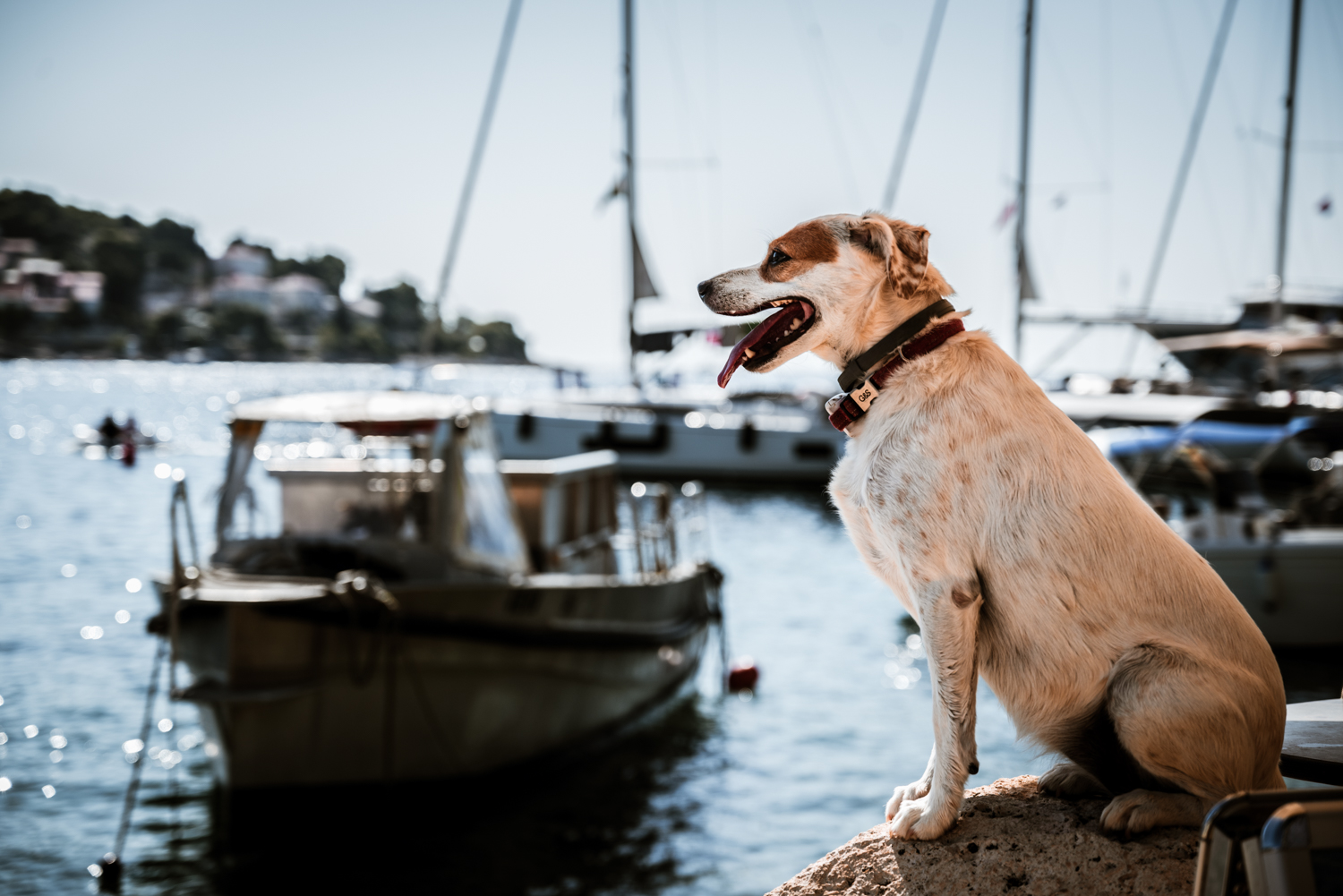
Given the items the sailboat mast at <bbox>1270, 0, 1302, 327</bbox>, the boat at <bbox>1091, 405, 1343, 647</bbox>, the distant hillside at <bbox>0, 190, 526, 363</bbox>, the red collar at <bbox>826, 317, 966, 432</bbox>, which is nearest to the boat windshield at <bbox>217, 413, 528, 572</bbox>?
the red collar at <bbox>826, 317, 966, 432</bbox>

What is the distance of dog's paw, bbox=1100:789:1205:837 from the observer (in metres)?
2.15

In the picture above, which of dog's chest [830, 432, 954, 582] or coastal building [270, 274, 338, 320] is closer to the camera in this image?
dog's chest [830, 432, 954, 582]

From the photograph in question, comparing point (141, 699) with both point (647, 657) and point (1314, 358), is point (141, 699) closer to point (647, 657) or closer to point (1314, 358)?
point (647, 657)

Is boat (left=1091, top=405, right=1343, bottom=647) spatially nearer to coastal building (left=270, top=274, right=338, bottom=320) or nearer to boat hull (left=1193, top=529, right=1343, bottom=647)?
boat hull (left=1193, top=529, right=1343, bottom=647)

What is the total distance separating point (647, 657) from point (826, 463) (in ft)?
71.2

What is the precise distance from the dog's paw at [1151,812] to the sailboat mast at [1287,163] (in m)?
30.8

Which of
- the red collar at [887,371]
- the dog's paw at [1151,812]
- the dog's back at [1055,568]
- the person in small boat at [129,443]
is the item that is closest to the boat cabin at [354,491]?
the red collar at [887,371]

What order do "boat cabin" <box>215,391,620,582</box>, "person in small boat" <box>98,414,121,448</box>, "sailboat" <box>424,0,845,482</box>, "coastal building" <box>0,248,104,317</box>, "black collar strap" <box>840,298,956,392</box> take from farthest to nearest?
"coastal building" <box>0,248,104,317</box>, "person in small boat" <box>98,414,121,448</box>, "sailboat" <box>424,0,845,482</box>, "boat cabin" <box>215,391,620,582</box>, "black collar strap" <box>840,298,956,392</box>

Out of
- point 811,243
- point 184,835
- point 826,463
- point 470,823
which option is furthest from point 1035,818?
point 826,463

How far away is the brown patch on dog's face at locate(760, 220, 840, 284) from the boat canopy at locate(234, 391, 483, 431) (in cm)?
566

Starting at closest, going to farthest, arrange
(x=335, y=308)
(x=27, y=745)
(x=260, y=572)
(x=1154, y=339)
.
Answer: (x=260, y=572) → (x=27, y=745) → (x=1154, y=339) → (x=335, y=308)

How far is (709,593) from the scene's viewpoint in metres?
12.8

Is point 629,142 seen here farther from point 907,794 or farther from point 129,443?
point 907,794

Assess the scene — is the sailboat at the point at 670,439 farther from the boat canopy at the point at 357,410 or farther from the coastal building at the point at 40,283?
the coastal building at the point at 40,283
